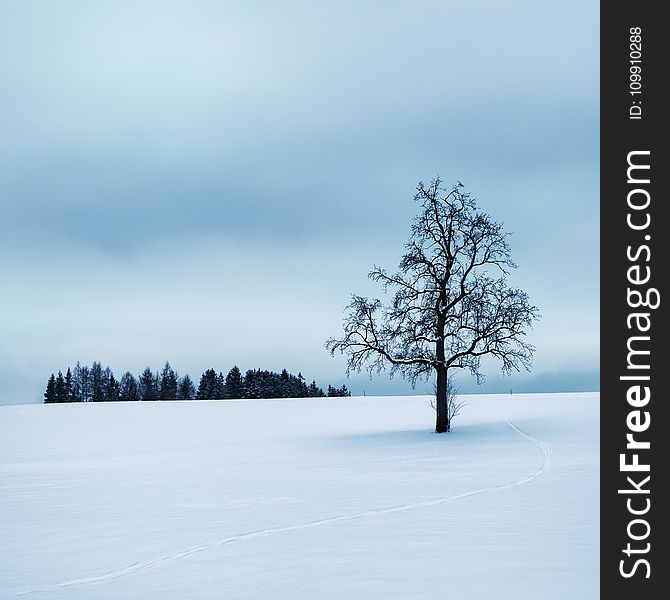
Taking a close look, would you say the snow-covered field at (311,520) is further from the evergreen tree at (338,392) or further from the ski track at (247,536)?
the evergreen tree at (338,392)

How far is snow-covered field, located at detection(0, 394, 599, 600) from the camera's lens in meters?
8.00

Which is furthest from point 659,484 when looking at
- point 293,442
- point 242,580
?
point 293,442

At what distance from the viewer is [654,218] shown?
868 centimetres

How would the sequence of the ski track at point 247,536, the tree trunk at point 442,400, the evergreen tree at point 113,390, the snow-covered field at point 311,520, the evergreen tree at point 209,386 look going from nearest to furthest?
the snow-covered field at point 311,520 < the ski track at point 247,536 < the tree trunk at point 442,400 < the evergreen tree at point 209,386 < the evergreen tree at point 113,390

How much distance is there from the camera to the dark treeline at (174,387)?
392ft

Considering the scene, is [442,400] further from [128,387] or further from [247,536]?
[128,387]

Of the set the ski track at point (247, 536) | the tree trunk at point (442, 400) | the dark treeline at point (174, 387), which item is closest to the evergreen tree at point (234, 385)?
the dark treeline at point (174, 387)

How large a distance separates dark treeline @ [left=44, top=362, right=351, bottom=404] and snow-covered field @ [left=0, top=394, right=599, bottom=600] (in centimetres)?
8867

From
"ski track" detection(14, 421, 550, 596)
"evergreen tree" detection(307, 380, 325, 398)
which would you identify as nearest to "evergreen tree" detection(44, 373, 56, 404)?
"evergreen tree" detection(307, 380, 325, 398)

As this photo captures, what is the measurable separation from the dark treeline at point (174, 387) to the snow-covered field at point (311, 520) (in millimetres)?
88667

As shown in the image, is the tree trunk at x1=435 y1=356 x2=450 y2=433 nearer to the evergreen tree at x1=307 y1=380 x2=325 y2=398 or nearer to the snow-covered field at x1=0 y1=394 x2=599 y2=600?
the snow-covered field at x1=0 y1=394 x2=599 y2=600

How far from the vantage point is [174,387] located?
481ft

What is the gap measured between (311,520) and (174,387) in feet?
456

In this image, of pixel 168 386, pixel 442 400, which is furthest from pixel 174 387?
pixel 442 400
